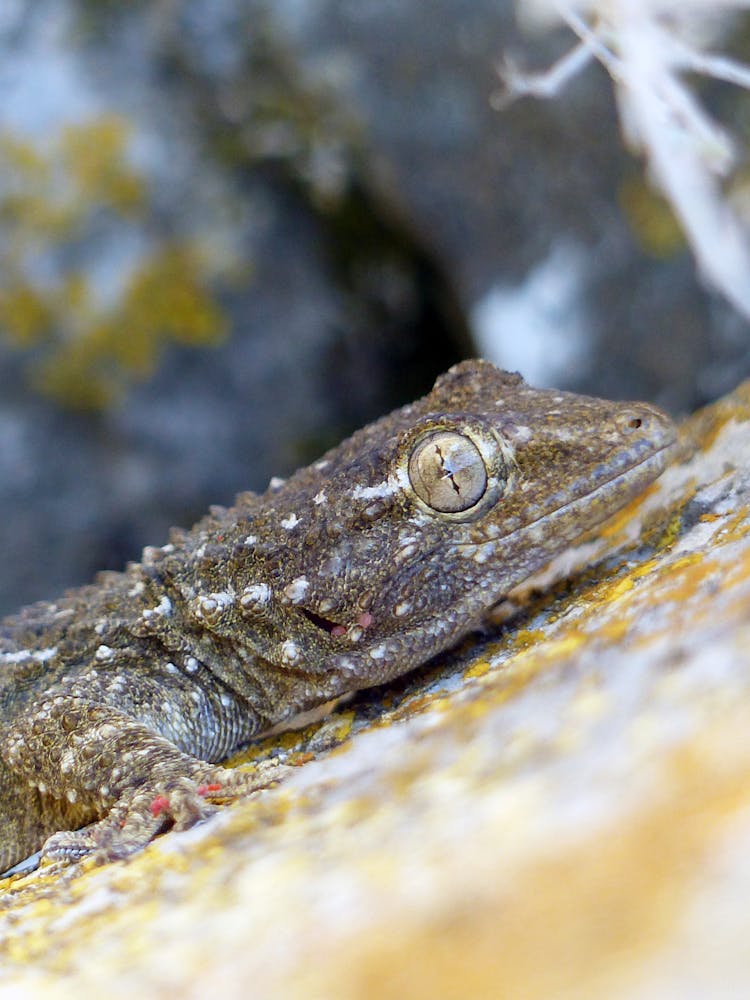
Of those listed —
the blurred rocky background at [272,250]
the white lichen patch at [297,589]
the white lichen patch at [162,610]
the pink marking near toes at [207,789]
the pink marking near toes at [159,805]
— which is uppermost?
the blurred rocky background at [272,250]

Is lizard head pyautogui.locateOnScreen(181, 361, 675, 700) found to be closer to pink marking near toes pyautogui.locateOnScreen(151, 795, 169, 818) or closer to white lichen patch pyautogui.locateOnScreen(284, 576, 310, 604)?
white lichen patch pyautogui.locateOnScreen(284, 576, 310, 604)

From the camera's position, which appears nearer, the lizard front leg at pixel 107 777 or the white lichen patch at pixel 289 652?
the lizard front leg at pixel 107 777

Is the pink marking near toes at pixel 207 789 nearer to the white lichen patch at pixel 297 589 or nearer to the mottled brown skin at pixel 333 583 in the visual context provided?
the mottled brown skin at pixel 333 583

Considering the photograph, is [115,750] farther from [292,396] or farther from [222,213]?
[222,213]

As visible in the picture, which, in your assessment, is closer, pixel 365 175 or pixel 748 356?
pixel 748 356

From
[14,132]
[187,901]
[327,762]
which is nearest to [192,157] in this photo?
[14,132]

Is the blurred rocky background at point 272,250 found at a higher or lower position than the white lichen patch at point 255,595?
higher

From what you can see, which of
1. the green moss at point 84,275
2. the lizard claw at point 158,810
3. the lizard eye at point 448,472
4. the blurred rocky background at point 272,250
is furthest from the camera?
the green moss at point 84,275

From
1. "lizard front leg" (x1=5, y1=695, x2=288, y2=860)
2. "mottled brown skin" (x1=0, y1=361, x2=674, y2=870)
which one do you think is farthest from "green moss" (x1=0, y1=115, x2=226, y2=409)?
"lizard front leg" (x1=5, y1=695, x2=288, y2=860)

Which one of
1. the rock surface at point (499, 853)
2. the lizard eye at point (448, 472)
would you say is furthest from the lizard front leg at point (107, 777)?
the lizard eye at point (448, 472)
